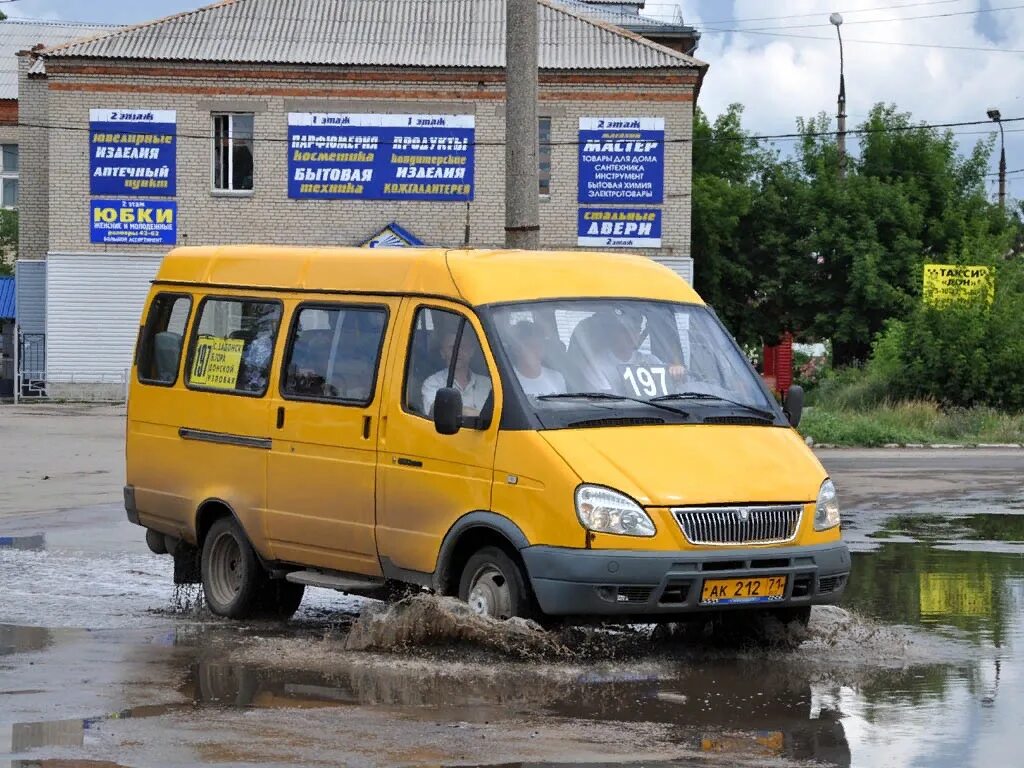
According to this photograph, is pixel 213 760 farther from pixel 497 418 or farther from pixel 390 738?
pixel 497 418

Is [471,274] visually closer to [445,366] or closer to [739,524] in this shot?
[445,366]

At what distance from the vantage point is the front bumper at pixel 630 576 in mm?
8188

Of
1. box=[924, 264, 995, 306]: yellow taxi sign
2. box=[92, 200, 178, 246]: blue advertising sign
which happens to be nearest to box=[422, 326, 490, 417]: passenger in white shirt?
box=[924, 264, 995, 306]: yellow taxi sign

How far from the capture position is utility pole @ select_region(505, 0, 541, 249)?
599 inches

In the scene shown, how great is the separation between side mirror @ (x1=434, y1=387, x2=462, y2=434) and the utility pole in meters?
6.49

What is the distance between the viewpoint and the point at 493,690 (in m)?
7.88

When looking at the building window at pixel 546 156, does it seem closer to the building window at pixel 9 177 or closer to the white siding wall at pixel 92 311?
the white siding wall at pixel 92 311

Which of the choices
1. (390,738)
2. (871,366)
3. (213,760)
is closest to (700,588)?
(390,738)

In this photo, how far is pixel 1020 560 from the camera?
13.1 metres

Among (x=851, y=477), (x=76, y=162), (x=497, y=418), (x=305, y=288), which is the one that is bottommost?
(x=851, y=477)

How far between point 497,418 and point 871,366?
90.2ft

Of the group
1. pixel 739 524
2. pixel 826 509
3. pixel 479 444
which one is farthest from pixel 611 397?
pixel 826 509

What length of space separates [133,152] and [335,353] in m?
31.6

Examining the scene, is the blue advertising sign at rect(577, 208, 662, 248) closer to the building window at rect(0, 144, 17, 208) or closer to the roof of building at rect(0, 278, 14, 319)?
the roof of building at rect(0, 278, 14, 319)
